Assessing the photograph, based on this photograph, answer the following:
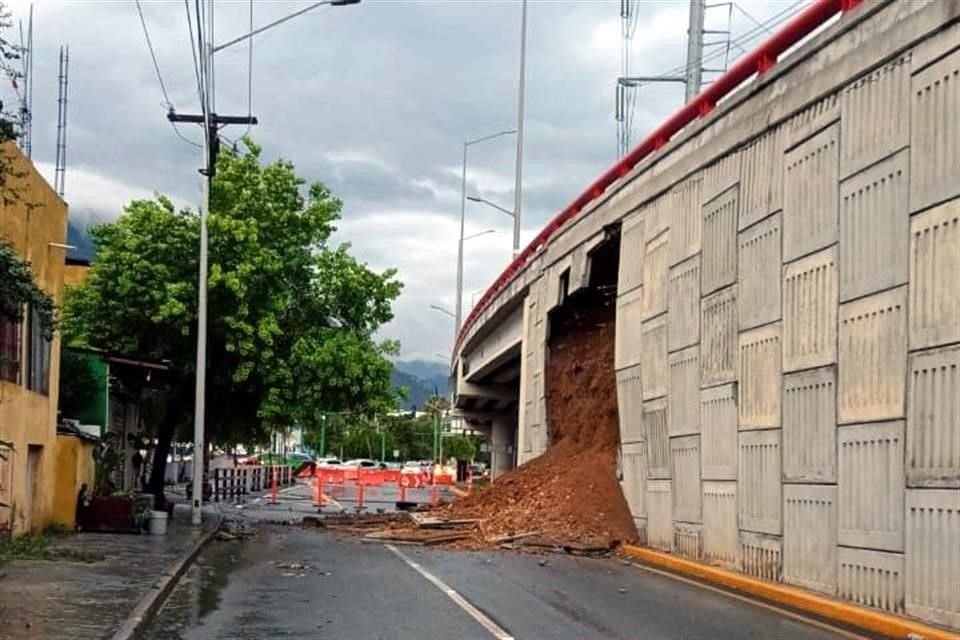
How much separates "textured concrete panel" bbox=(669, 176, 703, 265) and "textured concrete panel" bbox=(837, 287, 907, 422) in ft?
19.1

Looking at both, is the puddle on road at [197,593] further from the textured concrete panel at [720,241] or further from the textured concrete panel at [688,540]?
the textured concrete panel at [720,241]

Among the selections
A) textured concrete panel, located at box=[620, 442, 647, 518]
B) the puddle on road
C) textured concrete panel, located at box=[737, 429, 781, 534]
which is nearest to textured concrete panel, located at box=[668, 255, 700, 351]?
textured concrete panel, located at box=[620, 442, 647, 518]

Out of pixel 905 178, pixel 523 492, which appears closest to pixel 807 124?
pixel 905 178

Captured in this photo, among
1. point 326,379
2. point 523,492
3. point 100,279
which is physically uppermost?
point 100,279

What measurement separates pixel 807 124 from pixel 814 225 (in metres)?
1.32

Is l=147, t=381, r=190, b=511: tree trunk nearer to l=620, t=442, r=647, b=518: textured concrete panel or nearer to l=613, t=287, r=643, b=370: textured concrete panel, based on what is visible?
l=613, t=287, r=643, b=370: textured concrete panel

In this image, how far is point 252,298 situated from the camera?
31766 mm

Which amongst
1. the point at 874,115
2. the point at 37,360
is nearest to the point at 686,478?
the point at 874,115

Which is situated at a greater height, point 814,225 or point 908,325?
point 814,225

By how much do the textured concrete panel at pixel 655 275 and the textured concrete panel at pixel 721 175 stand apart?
80.9 inches

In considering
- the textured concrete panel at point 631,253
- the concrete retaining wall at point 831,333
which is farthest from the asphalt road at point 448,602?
the textured concrete panel at point 631,253

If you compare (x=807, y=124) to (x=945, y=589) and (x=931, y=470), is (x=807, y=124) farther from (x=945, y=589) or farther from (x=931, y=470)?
(x=945, y=589)

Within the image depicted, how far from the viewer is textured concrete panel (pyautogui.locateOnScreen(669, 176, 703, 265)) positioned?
20.5m

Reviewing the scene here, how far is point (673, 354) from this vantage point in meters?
21.5
